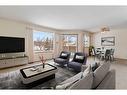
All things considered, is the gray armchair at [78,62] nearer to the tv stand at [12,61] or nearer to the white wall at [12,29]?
the tv stand at [12,61]

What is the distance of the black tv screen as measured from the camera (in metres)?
4.75

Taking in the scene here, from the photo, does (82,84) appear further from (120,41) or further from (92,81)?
(120,41)

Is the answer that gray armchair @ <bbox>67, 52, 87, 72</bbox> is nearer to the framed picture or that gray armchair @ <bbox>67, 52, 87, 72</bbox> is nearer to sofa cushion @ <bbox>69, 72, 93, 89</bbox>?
sofa cushion @ <bbox>69, 72, 93, 89</bbox>

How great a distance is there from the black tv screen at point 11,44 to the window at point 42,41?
1491 mm

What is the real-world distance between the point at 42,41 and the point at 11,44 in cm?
259

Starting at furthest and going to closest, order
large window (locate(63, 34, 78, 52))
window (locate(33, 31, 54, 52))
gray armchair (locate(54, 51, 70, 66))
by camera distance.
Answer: large window (locate(63, 34, 78, 52)) → window (locate(33, 31, 54, 52)) → gray armchair (locate(54, 51, 70, 66))

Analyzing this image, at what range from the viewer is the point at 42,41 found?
7395mm

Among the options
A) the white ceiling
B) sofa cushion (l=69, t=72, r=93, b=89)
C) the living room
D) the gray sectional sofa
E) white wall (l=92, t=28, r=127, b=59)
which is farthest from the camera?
white wall (l=92, t=28, r=127, b=59)

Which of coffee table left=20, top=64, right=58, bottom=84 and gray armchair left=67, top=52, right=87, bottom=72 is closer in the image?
coffee table left=20, top=64, right=58, bottom=84

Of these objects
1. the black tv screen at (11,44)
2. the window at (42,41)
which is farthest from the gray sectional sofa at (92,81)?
the window at (42,41)

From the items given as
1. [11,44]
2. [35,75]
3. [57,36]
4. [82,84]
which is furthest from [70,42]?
[82,84]

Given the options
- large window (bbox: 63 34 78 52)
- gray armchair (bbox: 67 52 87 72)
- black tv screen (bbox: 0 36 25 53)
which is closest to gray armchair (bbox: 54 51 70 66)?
gray armchair (bbox: 67 52 87 72)
